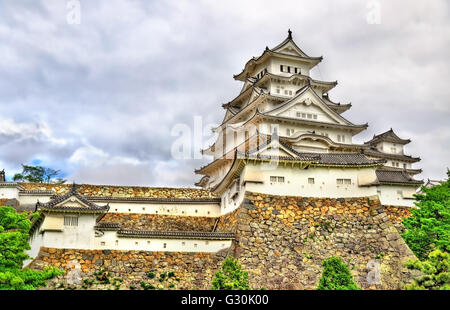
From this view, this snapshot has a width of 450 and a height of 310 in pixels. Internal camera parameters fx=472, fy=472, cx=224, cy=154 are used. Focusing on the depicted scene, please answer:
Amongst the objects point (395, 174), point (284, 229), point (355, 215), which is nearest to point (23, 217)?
point (284, 229)

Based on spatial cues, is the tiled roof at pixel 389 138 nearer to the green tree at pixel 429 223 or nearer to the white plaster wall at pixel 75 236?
the green tree at pixel 429 223

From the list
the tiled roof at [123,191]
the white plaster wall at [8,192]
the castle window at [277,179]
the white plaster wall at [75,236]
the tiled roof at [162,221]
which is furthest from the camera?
the tiled roof at [123,191]

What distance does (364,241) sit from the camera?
1010 inches

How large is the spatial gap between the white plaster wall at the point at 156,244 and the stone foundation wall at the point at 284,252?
0.29 metres

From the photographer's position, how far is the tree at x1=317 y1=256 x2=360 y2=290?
18.9 meters

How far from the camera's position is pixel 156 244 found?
79.7 ft

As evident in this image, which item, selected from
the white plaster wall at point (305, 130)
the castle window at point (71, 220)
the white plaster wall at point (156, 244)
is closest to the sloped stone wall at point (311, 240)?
the white plaster wall at point (156, 244)

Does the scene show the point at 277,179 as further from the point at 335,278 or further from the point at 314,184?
the point at 335,278

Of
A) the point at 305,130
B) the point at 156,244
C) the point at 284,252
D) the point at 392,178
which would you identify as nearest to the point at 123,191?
the point at 156,244

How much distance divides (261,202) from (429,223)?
8.55 meters

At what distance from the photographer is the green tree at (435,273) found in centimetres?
1844

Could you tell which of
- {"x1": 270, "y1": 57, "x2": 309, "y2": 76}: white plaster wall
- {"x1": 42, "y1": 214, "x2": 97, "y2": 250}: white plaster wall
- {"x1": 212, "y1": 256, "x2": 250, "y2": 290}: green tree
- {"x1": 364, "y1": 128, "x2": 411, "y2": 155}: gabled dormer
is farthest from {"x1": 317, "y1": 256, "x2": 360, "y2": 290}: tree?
{"x1": 364, "y1": 128, "x2": 411, "y2": 155}: gabled dormer
